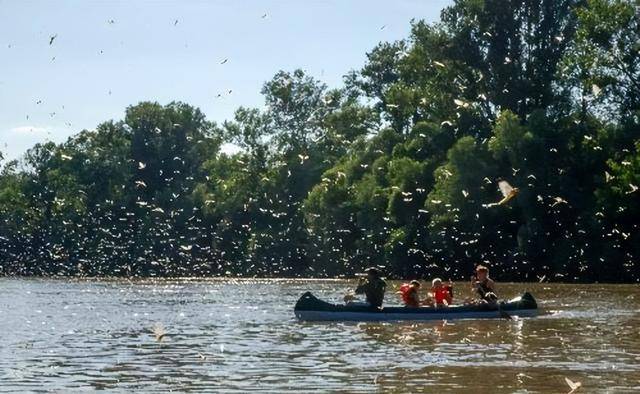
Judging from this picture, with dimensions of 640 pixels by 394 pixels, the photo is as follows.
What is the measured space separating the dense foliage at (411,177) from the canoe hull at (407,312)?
1248cm

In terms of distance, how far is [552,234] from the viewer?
2386 inches

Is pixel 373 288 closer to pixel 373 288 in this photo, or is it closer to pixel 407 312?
pixel 373 288

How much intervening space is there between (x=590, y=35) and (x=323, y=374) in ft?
147

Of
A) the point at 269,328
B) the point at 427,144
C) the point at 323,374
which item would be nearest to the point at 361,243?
the point at 427,144

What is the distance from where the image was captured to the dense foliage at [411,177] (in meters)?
60.2

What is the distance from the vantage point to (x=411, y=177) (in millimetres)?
68750

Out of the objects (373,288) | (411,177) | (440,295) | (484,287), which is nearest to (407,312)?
(373,288)

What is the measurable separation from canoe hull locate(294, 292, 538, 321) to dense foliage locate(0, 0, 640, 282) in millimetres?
12482

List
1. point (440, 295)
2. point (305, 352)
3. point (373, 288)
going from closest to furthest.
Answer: point (305, 352) < point (373, 288) < point (440, 295)

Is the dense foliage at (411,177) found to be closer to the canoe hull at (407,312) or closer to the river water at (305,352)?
the canoe hull at (407,312)

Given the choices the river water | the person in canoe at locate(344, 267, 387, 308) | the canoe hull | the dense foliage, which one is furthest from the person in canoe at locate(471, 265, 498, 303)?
the dense foliage

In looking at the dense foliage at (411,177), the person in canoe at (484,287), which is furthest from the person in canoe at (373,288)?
the dense foliage at (411,177)

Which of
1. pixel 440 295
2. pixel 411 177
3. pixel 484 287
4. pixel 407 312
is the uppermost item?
pixel 411 177

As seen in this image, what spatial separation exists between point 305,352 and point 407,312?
8548 millimetres
